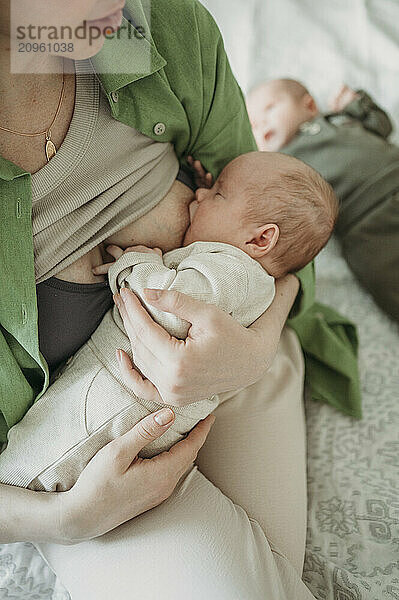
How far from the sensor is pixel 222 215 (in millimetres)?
1121

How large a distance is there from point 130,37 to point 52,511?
2.35ft

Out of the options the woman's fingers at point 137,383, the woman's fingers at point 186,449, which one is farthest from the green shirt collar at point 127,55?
the woman's fingers at point 186,449

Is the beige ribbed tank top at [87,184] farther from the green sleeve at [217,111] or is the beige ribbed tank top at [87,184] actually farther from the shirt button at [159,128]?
the green sleeve at [217,111]

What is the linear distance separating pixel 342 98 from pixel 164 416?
1.33 meters

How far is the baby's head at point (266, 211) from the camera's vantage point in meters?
1.11

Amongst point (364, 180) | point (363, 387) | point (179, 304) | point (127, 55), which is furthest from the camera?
point (364, 180)

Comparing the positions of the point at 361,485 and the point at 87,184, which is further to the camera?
the point at 361,485

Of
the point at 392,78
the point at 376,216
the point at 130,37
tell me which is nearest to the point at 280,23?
the point at 392,78

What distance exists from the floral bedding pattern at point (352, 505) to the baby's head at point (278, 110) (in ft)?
2.37

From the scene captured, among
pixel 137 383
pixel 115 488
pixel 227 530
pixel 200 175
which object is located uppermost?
pixel 200 175

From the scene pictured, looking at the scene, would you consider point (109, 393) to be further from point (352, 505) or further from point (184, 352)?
point (352, 505)

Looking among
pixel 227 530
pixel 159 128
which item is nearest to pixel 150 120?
pixel 159 128

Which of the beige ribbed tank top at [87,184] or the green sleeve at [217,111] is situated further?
→ the green sleeve at [217,111]

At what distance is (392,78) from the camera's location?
6.53 ft
